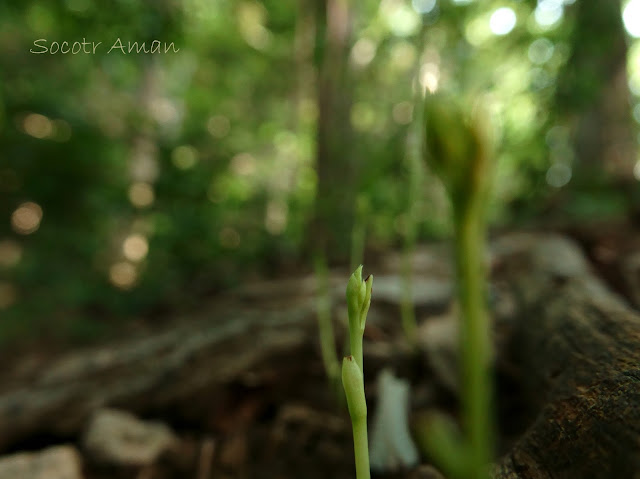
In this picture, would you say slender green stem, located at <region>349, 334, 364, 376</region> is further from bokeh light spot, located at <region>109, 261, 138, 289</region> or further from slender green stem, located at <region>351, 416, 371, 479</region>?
bokeh light spot, located at <region>109, 261, 138, 289</region>

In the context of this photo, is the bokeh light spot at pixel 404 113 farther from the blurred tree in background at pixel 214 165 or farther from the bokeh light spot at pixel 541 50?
the bokeh light spot at pixel 541 50

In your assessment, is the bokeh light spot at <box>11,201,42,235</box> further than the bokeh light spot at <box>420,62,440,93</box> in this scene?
Yes

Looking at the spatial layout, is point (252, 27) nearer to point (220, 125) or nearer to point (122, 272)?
point (220, 125)

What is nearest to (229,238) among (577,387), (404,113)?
(577,387)

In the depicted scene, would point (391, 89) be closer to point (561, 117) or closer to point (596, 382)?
point (561, 117)

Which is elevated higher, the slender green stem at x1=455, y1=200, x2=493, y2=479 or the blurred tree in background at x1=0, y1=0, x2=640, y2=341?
the blurred tree in background at x1=0, y1=0, x2=640, y2=341

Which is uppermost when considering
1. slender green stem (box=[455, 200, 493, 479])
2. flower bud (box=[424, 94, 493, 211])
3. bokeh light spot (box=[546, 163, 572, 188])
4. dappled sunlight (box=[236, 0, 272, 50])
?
dappled sunlight (box=[236, 0, 272, 50])

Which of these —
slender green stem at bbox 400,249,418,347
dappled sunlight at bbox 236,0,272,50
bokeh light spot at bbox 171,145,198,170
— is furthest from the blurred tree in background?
dappled sunlight at bbox 236,0,272,50
